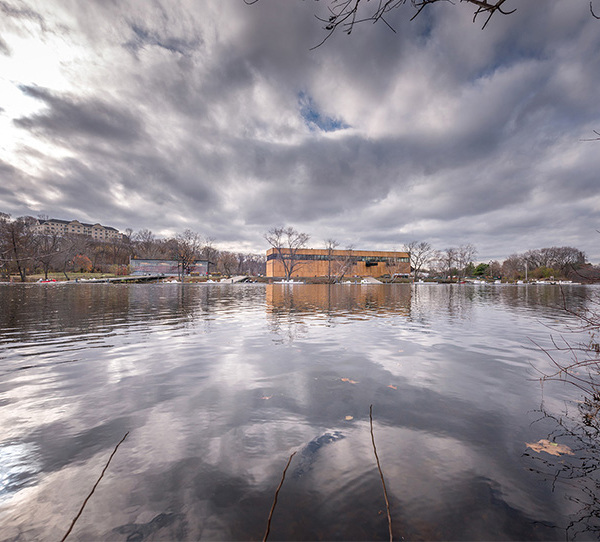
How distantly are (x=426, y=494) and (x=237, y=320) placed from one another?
11.5 meters

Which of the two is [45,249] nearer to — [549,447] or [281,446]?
[281,446]

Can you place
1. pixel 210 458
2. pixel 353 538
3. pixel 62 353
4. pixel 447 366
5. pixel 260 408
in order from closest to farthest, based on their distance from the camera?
pixel 353 538 < pixel 210 458 < pixel 260 408 < pixel 447 366 < pixel 62 353

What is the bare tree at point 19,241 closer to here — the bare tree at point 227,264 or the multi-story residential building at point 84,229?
the bare tree at point 227,264

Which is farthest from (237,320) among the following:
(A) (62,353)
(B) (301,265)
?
(B) (301,265)

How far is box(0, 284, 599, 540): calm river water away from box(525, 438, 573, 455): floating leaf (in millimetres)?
109

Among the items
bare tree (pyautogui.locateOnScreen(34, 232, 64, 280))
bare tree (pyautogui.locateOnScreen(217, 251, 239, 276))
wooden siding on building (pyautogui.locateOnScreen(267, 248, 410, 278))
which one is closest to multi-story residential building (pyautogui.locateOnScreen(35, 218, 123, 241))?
bare tree (pyautogui.locateOnScreen(217, 251, 239, 276))

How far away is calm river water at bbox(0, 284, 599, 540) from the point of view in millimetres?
2287

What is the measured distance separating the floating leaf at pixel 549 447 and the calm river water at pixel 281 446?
109 mm

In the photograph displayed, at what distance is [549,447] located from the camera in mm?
3418

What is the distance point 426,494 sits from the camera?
8.52ft

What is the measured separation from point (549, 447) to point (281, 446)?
131 inches

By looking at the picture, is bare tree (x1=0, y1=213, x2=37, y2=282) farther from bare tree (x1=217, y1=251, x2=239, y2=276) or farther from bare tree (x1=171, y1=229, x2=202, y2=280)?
bare tree (x1=217, y1=251, x2=239, y2=276)

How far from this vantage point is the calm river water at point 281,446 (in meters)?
2.29

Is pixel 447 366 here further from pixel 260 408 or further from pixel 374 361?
pixel 260 408
